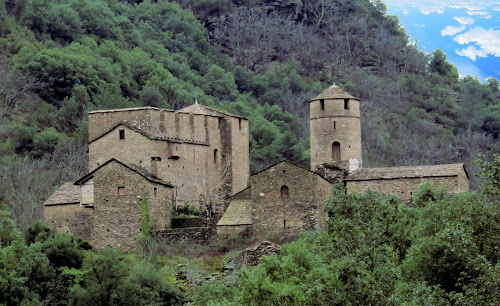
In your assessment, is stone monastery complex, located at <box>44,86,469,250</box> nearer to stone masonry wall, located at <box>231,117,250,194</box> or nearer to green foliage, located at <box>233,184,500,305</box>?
stone masonry wall, located at <box>231,117,250,194</box>

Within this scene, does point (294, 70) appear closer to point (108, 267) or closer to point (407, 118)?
point (407, 118)

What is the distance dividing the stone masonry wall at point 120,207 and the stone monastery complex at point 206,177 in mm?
39

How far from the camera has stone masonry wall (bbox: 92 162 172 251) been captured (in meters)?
41.5

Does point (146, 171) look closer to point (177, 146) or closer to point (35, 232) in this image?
point (177, 146)

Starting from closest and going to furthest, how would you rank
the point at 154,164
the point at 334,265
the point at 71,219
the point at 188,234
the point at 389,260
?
the point at 334,265 → the point at 389,260 → the point at 188,234 → the point at 71,219 → the point at 154,164

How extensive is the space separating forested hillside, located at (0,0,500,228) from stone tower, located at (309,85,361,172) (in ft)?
47.8

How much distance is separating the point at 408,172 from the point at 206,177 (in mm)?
8847

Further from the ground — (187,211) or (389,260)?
(187,211)

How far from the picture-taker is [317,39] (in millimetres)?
108438

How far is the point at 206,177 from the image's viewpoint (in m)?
47.2

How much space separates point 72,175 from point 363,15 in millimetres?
62533

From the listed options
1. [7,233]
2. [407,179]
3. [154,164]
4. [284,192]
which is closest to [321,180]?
[284,192]

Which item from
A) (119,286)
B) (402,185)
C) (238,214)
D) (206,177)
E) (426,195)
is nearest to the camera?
(119,286)

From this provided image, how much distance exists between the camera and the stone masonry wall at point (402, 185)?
4428cm
